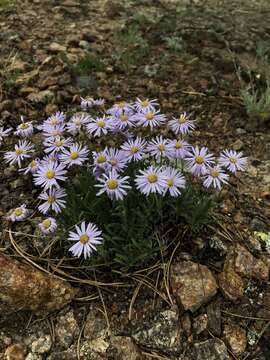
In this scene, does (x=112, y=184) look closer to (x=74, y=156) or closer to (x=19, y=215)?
(x=74, y=156)

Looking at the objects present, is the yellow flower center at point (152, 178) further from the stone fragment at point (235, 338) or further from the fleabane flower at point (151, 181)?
the stone fragment at point (235, 338)

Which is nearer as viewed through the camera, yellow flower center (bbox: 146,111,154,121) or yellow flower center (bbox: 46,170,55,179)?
yellow flower center (bbox: 46,170,55,179)

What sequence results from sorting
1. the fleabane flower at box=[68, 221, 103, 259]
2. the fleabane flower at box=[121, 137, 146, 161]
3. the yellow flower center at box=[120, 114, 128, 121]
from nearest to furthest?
the fleabane flower at box=[68, 221, 103, 259], the fleabane flower at box=[121, 137, 146, 161], the yellow flower center at box=[120, 114, 128, 121]

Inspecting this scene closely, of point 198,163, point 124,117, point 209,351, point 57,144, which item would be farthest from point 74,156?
point 209,351

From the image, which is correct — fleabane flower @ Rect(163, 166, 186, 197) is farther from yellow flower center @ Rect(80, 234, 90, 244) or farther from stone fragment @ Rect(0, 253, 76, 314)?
stone fragment @ Rect(0, 253, 76, 314)

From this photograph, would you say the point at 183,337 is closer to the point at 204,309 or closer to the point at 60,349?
the point at 204,309

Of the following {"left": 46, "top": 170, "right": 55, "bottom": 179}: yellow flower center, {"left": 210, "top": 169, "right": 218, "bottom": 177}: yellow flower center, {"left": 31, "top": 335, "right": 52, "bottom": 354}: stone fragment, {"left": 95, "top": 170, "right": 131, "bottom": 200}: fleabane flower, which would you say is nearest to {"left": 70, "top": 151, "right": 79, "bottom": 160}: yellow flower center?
{"left": 46, "top": 170, "right": 55, "bottom": 179}: yellow flower center
